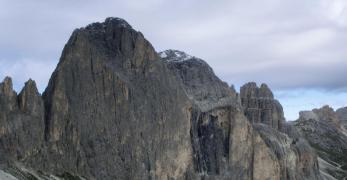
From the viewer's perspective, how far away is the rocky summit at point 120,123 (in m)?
122

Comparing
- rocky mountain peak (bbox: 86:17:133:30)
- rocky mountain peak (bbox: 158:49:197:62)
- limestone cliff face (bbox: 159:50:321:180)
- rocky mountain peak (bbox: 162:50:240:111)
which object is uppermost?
rocky mountain peak (bbox: 86:17:133:30)

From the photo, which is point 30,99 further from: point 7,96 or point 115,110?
point 115,110

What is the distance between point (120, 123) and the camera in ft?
457

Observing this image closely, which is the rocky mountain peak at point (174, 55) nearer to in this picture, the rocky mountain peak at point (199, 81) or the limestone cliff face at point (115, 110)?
the rocky mountain peak at point (199, 81)

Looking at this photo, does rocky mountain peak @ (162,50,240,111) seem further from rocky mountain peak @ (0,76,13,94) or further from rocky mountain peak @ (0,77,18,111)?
rocky mountain peak @ (0,76,13,94)

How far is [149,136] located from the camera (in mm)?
143750

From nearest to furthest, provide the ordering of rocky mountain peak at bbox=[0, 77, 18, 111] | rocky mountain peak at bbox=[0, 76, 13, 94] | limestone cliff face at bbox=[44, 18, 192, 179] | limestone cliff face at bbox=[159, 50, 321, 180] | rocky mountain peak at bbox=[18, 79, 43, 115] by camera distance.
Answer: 1. rocky mountain peak at bbox=[0, 77, 18, 111]
2. rocky mountain peak at bbox=[0, 76, 13, 94]
3. rocky mountain peak at bbox=[18, 79, 43, 115]
4. limestone cliff face at bbox=[44, 18, 192, 179]
5. limestone cliff face at bbox=[159, 50, 321, 180]

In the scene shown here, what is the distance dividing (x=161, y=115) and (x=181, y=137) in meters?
8.29

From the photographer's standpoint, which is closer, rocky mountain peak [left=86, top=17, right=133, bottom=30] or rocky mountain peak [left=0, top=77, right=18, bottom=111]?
rocky mountain peak [left=0, top=77, right=18, bottom=111]

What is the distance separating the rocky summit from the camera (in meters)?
122

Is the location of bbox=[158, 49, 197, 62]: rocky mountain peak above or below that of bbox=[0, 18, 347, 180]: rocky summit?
above

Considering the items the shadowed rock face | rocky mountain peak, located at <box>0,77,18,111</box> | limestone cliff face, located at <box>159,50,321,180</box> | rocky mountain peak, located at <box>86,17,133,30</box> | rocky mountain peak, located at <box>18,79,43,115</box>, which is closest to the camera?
the shadowed rock face

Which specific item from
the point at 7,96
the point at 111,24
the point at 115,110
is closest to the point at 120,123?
the point at 115,110

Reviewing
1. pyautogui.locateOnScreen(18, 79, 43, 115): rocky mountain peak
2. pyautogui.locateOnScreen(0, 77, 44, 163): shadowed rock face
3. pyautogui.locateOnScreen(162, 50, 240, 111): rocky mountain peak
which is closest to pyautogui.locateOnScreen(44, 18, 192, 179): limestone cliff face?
pyautogui.locateOnScreen(0, 77, 44, 163): shadowed rock face
